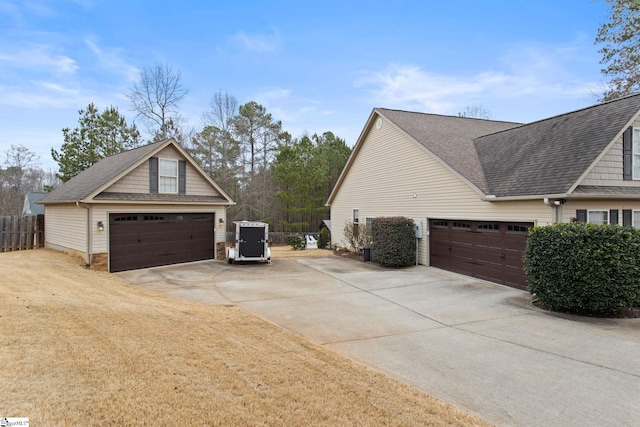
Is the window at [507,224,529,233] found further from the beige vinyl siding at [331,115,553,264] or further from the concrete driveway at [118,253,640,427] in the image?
the concrete driveway at [118,253,640,427]

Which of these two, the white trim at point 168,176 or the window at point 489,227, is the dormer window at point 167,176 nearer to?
the white trim at point 168,176

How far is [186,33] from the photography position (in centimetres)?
1712

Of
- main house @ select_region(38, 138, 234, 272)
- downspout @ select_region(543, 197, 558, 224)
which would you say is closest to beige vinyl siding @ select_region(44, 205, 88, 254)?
main house @ select_region(38, 138, 234, 272)

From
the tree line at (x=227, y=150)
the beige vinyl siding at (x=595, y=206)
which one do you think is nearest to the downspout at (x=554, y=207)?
the beige vinyl siding at (x=595, y=206)

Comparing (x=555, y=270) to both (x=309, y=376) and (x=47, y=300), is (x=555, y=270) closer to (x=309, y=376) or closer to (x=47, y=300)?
(x=309, y=376)

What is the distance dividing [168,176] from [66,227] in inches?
179

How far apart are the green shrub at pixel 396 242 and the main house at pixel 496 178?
0.49 metres

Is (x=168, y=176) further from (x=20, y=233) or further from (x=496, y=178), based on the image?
(x=496, y=178)

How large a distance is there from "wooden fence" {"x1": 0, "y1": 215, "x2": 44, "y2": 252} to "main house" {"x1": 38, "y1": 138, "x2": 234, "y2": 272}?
0.54m

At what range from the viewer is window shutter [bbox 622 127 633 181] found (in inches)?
404

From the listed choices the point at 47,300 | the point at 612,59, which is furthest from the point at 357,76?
the point at 47,300

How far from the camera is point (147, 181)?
14531mm

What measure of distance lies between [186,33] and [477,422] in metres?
19.1

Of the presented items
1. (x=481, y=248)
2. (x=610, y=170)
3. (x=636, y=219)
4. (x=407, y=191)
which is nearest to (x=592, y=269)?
(x=610, y=170)
